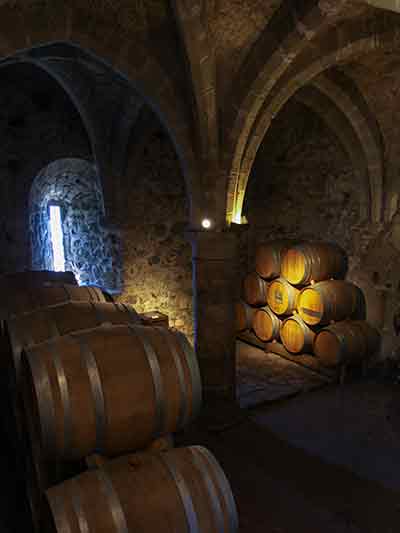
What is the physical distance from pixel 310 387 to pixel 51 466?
4876mm

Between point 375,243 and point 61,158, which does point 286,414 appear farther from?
point 61,158

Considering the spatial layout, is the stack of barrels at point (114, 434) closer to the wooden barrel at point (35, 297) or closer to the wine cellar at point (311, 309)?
the wooden barrel at point (35, 297)

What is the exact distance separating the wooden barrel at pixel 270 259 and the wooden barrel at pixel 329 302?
0.74 metres

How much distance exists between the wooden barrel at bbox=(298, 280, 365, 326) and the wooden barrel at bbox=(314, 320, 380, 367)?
0.20 meters

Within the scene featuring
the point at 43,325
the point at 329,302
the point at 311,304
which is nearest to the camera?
the point at 43,325

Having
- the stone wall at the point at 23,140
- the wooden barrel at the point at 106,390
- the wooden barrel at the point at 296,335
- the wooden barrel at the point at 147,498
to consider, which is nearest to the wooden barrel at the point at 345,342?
the wooden barrel at the point at 296,335

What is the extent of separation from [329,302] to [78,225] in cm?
560

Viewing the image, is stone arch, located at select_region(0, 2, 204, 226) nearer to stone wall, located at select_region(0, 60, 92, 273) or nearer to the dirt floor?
the dirt floor

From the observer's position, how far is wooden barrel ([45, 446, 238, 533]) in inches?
69.5

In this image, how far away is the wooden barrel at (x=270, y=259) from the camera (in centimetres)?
735

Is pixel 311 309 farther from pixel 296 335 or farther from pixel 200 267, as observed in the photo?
pixel 200 267

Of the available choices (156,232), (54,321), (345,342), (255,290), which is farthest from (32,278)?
(345,342)

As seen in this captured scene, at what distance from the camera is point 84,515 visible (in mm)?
1755

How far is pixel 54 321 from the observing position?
116 inches
